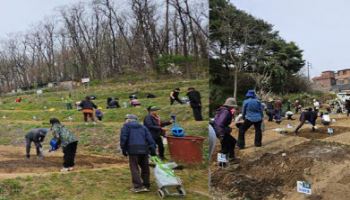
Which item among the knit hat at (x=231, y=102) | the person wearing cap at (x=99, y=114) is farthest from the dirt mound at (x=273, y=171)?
the person wearing cap at (x=99, y=114)

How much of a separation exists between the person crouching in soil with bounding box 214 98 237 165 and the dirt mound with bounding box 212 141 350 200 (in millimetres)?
110

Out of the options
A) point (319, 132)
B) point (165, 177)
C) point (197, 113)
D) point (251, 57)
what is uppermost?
point (251, 57)

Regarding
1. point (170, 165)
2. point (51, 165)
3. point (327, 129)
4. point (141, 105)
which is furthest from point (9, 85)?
point (327, 129)

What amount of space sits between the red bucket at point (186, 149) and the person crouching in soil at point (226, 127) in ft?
1.79

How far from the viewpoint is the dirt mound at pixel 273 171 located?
2588 millimetres

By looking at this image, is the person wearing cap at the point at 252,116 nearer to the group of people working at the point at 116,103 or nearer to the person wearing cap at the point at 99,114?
the group of people working at the point at 116,103

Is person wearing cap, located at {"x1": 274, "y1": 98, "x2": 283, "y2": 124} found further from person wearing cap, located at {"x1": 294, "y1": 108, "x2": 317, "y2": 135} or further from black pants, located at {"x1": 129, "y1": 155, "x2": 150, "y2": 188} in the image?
black pants, located at {"x1": 129, "y1": 155, "x2": 150, "y2": 188}

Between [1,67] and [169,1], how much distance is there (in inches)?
126

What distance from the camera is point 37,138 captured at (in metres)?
5.98

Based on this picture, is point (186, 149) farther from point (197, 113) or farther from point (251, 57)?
point (251, 57)

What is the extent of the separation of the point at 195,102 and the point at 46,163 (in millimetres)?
2945

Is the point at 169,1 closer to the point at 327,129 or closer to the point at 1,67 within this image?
the point at 327,129

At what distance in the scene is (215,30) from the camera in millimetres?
2580

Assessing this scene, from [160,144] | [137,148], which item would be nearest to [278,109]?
[137,148]
